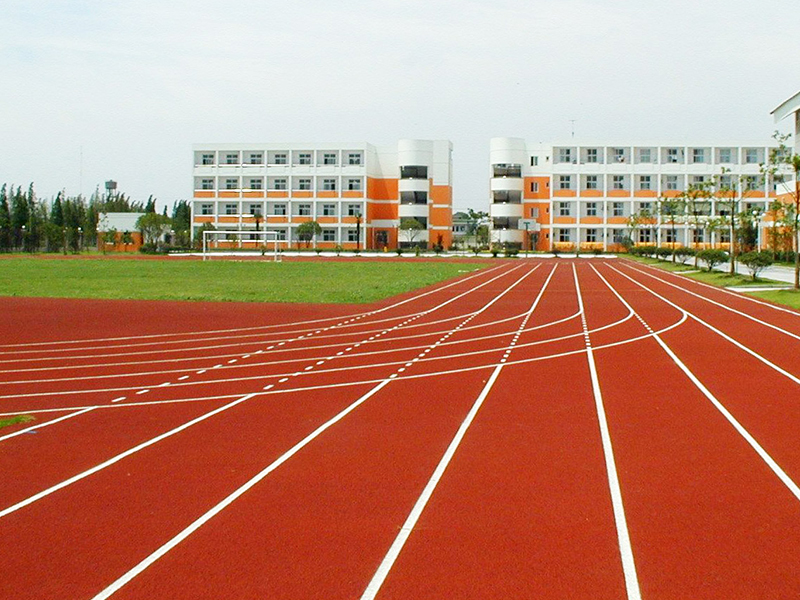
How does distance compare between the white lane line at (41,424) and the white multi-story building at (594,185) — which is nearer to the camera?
the white lane line at (41,424)

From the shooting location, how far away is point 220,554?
459cm

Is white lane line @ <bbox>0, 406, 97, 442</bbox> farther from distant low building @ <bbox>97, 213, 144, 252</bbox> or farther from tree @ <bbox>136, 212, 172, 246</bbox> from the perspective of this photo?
distant low building @ <bbox>97, 213, 144, 252</bbox>

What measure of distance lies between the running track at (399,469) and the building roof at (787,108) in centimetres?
3054

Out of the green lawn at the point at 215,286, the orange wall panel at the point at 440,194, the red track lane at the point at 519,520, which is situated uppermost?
the orange wall panel at the point at 440,194

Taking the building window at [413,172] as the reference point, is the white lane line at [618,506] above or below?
below

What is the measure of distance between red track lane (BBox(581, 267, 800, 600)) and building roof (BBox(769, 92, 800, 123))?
35.0 meters

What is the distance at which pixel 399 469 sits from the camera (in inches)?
248

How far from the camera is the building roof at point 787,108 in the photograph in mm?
40250

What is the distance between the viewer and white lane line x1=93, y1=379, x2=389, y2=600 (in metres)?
4.23

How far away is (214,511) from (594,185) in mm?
75830

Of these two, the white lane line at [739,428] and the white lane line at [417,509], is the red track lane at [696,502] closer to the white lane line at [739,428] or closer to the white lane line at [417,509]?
the white lane line at [739,428]

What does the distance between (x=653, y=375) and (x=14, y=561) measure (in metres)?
7.82

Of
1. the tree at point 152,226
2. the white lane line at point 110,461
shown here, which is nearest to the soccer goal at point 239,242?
the tree at point 152,226

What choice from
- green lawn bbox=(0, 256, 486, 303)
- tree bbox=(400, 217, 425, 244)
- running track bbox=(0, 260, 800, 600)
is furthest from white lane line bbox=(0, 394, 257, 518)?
tree bbox=(400, 217, 425, 244)
